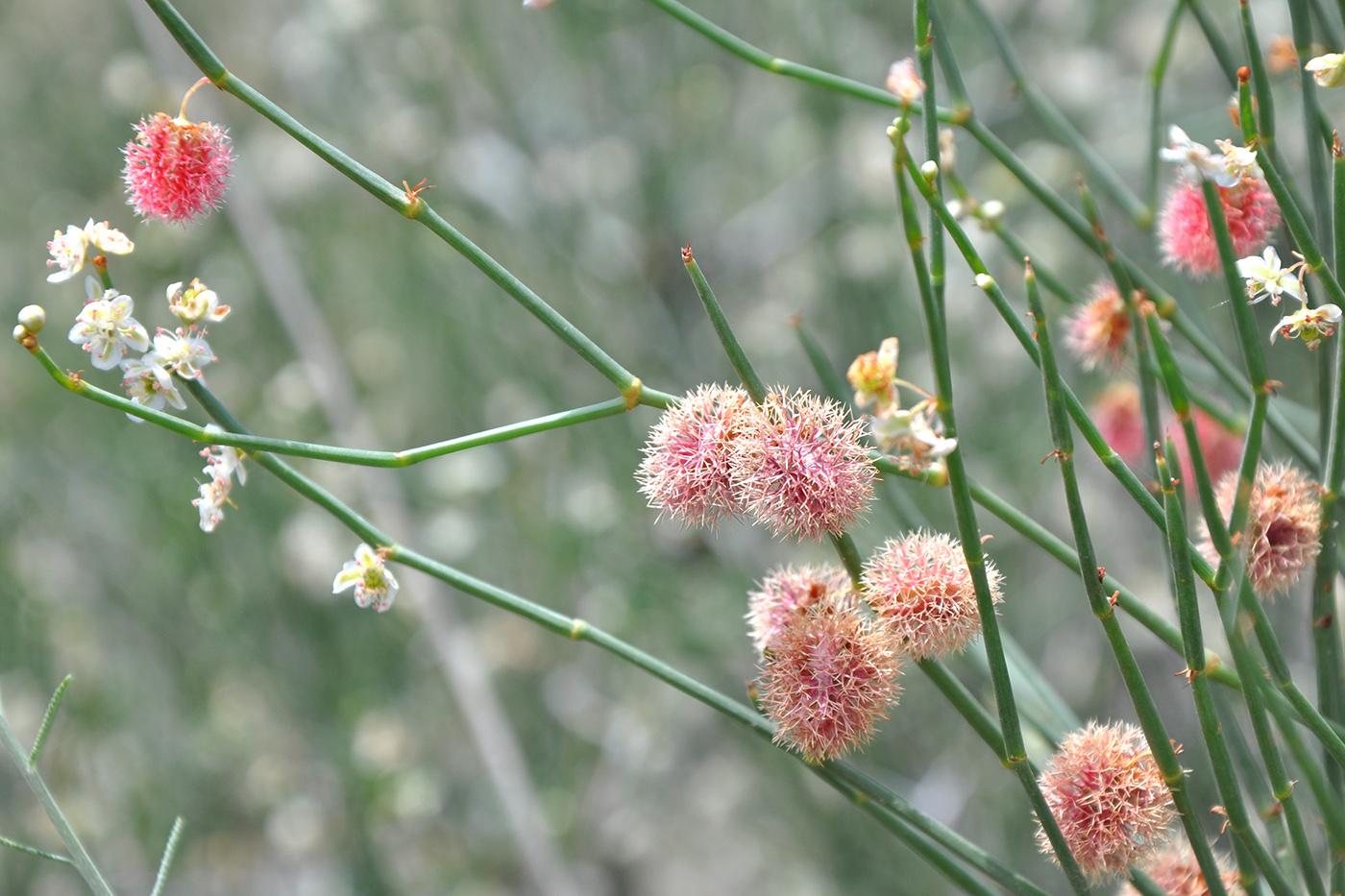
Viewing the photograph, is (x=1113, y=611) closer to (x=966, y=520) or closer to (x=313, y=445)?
(x=966, y=520)

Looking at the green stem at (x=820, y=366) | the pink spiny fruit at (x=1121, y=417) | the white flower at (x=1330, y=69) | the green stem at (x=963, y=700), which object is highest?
the pink spiny fruit at (x=1121, y=417)

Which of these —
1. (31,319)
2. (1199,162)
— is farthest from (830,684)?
(31,319)

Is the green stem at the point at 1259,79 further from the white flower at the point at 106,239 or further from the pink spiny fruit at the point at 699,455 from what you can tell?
the white flower at the point at 106,239

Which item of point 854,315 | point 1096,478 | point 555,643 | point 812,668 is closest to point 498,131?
point 854,315

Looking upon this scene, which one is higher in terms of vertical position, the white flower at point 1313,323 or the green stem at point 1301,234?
the green stem at point 1301,234

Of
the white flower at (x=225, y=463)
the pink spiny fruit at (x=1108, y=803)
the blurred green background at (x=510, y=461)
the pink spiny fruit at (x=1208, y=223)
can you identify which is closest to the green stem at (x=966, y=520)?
the pink spiny fruit at (x=1108, y=803)

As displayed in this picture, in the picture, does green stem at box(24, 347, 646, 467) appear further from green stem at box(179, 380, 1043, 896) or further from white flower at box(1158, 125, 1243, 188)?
white flower at box(1158, 125, 1243, 188)

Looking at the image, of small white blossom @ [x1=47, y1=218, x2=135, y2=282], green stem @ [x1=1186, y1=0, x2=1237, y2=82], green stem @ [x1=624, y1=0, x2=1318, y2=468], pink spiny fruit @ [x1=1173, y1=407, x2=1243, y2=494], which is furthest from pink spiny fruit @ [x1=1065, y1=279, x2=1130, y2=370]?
small white blossom @ [x1=47, y1=218, x2=135, y2=282]
